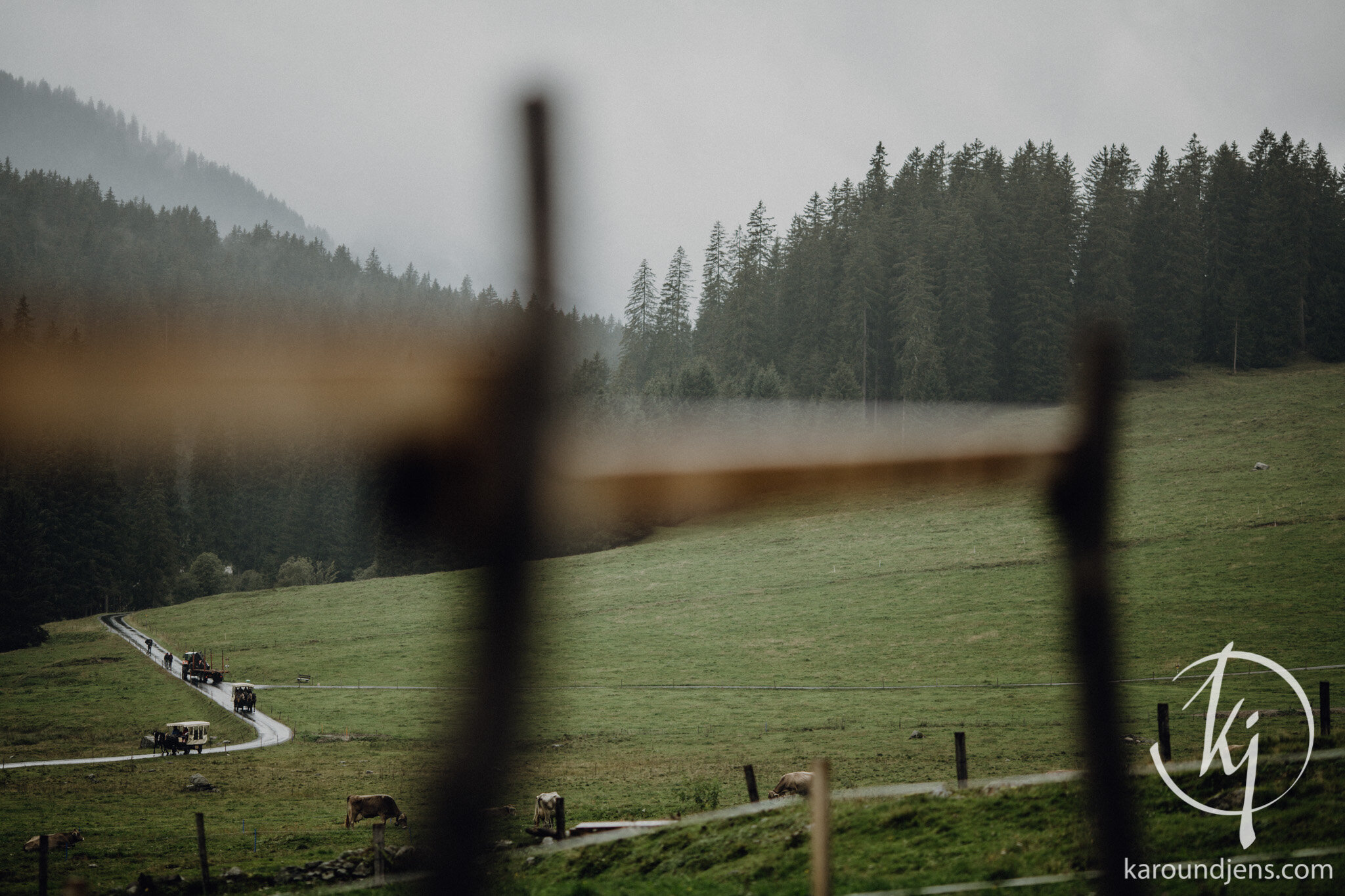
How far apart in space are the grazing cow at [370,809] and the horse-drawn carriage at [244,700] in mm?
23293

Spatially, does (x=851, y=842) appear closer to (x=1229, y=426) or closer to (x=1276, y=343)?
(x=1229, y=426)

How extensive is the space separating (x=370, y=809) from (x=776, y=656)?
84.9 ft

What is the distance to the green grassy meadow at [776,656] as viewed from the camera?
20.8m

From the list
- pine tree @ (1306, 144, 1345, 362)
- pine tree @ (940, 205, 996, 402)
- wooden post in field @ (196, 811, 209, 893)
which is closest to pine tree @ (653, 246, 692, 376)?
pine tree @ (940, 205, 996, 402)

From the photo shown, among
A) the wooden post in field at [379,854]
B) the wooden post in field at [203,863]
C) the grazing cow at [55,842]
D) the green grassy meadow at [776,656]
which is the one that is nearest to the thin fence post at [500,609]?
the green grassy meadow at [776,656]

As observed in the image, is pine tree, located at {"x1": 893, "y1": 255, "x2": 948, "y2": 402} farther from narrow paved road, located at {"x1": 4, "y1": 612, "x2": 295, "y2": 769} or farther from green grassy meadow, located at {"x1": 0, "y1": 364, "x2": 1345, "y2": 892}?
narrow paved road, located at {"x1": 4, "y1": 612, "x2": 295, "y2": 769}

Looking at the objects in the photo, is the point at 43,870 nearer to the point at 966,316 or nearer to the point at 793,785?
the point at 793,785

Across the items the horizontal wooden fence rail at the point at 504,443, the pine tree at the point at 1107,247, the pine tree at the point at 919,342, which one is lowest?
the horizontal wooden fence rail at the point at 504,443

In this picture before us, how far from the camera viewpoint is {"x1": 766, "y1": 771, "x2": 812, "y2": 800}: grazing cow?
17406mm

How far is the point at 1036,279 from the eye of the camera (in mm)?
90812

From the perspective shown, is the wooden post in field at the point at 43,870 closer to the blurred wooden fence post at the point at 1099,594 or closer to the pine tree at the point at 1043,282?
the blurred wooden fence post at the point at 1099,594

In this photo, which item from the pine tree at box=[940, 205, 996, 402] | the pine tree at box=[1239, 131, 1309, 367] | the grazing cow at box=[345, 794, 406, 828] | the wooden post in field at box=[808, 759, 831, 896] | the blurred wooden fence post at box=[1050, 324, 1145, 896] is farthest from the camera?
the pine tree at box=[1239, 131, 1309, 367]

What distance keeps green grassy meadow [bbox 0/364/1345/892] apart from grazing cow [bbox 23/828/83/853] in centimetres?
37

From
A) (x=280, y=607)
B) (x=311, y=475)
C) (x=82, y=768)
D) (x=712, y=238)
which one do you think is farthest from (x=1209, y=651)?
(x=311, y=475)
